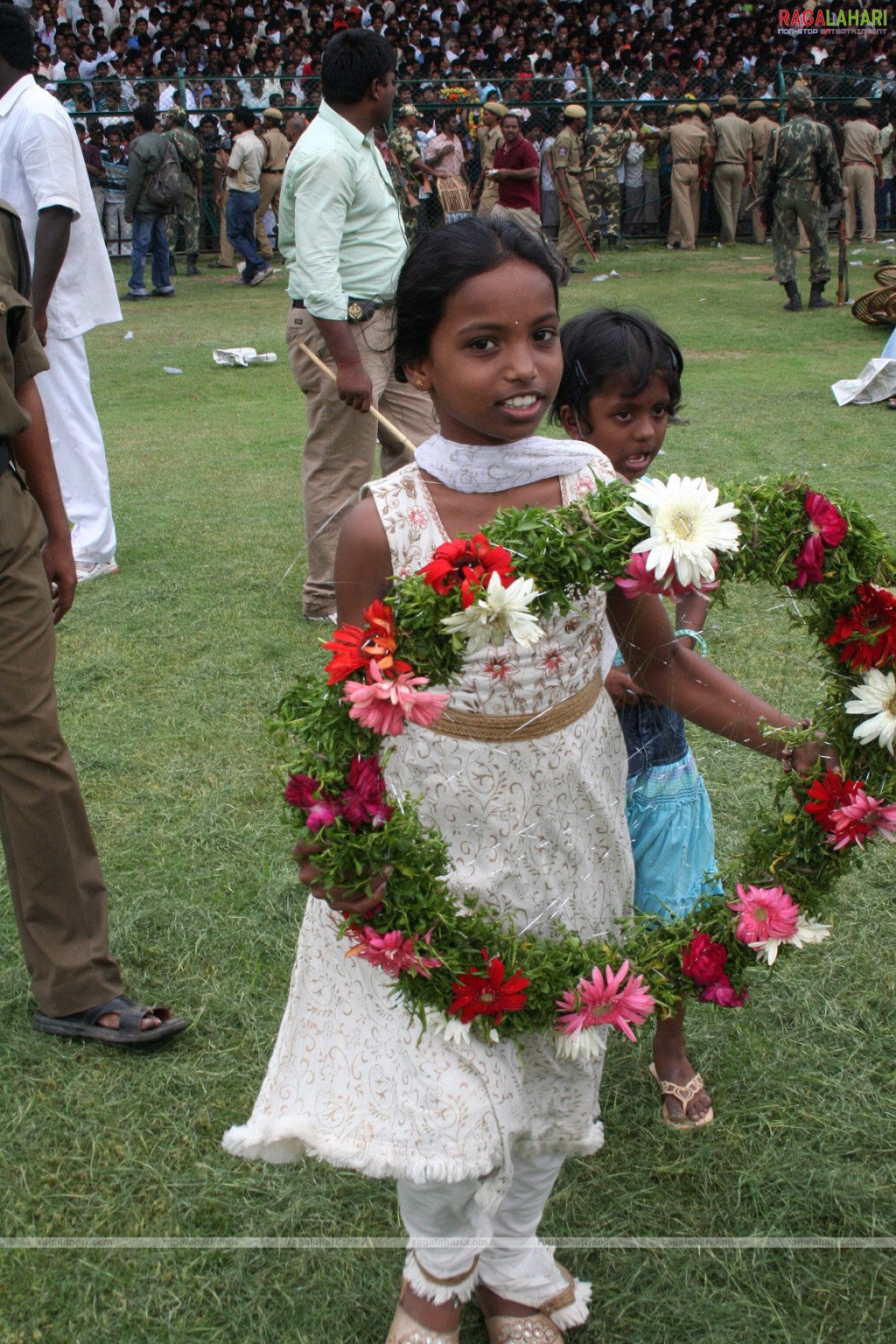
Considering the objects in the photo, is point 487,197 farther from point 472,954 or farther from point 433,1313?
point 433,1313

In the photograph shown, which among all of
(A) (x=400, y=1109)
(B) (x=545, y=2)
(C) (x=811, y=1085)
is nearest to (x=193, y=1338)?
(A) (x=400, y=1109)

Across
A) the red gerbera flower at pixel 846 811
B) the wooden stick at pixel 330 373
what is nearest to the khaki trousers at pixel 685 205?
the wooden stick at pixel 330 373

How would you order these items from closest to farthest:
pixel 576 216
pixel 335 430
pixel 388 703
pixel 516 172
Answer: pixel 388 703 → pixel 335 430 → pixel 516 172 → pixel 576 216

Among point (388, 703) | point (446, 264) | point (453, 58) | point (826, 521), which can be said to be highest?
point (453, 58)

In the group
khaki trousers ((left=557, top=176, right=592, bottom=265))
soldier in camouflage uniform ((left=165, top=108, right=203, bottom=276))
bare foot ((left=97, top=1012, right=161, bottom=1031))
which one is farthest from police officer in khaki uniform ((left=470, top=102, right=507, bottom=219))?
bare foot ((left=97, top=1012, right=161, bottom=1031))

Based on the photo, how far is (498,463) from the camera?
2.01 meters

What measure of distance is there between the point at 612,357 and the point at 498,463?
2.40 ft

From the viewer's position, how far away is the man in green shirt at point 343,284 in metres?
4.77

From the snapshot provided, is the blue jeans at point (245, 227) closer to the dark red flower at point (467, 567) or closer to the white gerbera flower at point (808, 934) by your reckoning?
the dark red flower at point (467, 567)

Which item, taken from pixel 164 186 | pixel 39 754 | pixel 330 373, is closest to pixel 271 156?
pixel 164 186

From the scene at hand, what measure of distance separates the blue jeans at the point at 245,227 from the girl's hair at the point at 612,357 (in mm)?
14318

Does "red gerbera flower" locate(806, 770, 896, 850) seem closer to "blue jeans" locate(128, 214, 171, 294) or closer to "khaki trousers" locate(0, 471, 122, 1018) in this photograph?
"khaki trousers" locate(0, 471, 122, 1018)

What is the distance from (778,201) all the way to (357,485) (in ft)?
33.0

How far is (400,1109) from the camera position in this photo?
189cm
